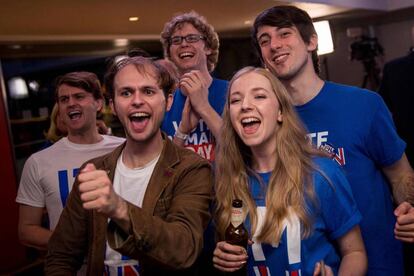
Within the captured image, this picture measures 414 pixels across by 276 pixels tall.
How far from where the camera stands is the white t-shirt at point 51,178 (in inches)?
88.1

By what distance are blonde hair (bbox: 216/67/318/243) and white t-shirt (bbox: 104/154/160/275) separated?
0.88 feet

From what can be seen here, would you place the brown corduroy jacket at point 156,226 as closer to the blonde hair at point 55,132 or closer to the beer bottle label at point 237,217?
the beer bottle label at point 237,217

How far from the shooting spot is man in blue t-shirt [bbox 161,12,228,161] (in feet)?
7.32

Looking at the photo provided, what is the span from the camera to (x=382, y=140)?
1.86 meters

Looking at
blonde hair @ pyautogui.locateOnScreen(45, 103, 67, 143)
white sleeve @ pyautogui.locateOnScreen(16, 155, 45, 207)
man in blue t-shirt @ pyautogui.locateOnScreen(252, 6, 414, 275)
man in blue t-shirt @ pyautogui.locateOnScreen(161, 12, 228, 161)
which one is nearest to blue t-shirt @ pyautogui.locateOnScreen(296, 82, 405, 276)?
man in blue t-shirt @ pyautogui.locateOnScreen(252, 6, 414, 275)

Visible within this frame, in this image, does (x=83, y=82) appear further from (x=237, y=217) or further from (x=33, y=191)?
(x=237, y=217)

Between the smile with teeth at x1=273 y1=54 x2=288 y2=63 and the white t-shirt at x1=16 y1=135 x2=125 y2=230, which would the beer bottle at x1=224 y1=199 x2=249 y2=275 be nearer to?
the smile with teeth at x1=273 y1=54 x2=288 y2=63

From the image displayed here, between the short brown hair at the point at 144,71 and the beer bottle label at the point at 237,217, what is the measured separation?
460mm

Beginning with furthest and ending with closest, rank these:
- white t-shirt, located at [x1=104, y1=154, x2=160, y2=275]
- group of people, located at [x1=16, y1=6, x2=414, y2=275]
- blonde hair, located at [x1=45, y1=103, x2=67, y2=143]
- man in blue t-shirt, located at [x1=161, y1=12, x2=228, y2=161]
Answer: blonde hair, located at [x1=45, y1=103, x2=67, y2=143] → man in blue t-shirt, located at [x1=161, y1=12, x2=228, y2=161] → white t-shirt, located at [x1=104, y1=154, x2=160, y2=275] → group of people, located at [x1=16, y1=6, x2=414, y2=275]

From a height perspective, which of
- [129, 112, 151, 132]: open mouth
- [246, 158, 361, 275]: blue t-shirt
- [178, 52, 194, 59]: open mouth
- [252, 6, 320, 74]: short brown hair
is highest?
[252, 6, 320, 74]: short brown hair

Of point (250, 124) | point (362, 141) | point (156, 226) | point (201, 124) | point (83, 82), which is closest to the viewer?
point (156, 226)

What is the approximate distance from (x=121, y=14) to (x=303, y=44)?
3442mm

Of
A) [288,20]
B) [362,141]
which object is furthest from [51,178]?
[362,141]

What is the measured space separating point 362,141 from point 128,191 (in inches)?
34.2
